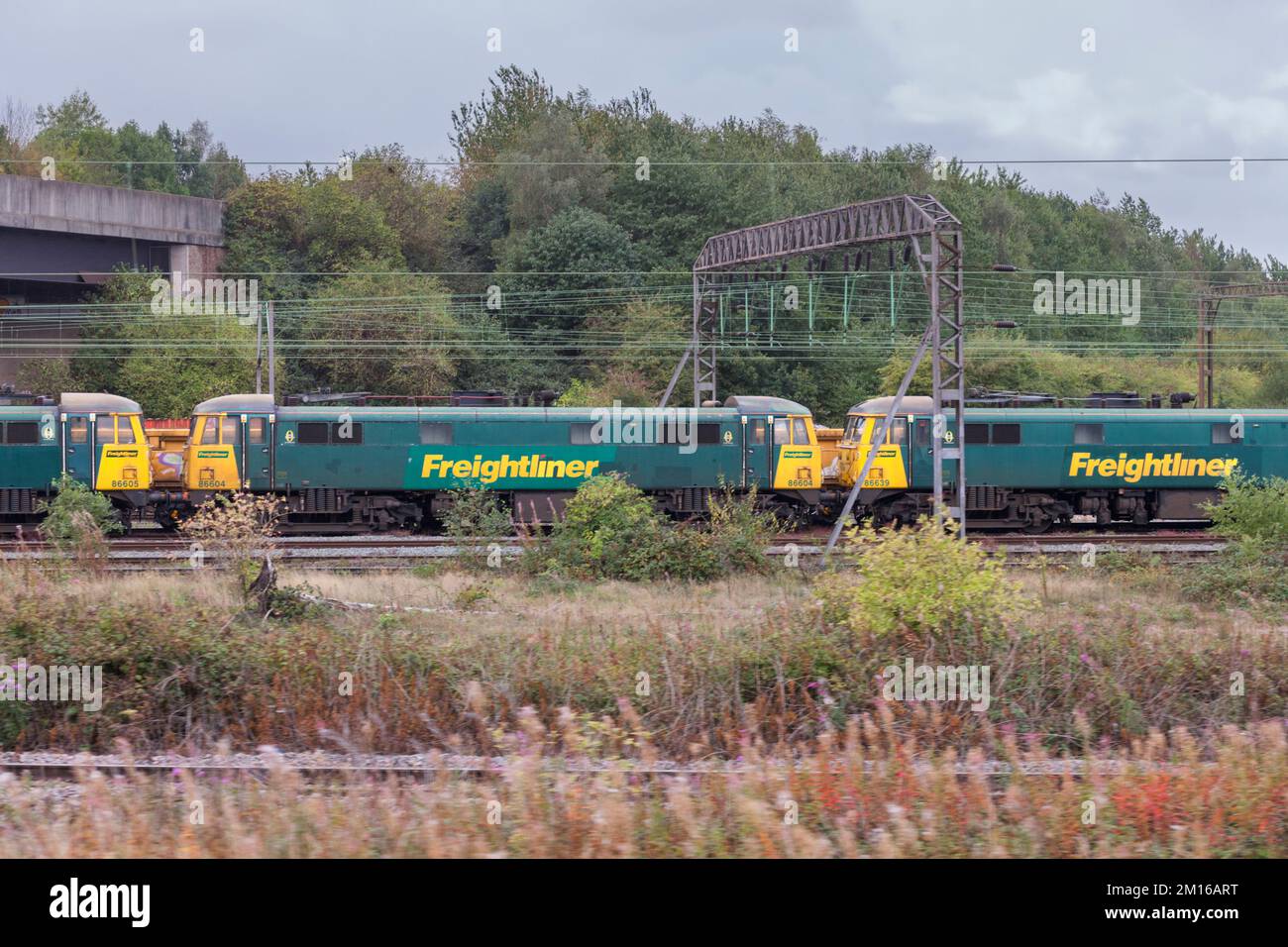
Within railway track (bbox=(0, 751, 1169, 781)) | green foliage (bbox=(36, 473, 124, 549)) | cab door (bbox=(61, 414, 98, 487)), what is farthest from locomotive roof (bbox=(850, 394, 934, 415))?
railway track (bbox=(0, 751, 1169, 781))

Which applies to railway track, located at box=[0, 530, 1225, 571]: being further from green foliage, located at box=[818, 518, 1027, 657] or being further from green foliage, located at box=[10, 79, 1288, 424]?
green foliage, located at box=[10, 79, 1288, 424]

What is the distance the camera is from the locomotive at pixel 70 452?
2820cm

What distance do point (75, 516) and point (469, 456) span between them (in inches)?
353

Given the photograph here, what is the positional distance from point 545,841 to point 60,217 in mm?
45748

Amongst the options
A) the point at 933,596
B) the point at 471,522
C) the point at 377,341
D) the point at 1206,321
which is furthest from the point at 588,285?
the point at 933,596

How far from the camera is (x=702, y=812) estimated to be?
8.20 meters

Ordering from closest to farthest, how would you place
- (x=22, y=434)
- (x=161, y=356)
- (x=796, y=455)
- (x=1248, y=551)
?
(x=1248, y=551)
(x=22, y=434)
(x=796, y=455)
(x=161, y=356)

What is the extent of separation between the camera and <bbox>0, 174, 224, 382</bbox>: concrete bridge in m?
45.4

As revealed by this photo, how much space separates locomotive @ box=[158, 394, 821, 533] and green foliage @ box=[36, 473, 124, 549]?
9.14 feet

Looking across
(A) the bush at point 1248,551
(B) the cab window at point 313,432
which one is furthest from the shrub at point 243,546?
(A) the bush at point 1248,551

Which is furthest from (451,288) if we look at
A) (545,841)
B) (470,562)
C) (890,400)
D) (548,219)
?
(545,841)

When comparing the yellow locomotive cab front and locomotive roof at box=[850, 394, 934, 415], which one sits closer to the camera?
the yellow locomotive cab front

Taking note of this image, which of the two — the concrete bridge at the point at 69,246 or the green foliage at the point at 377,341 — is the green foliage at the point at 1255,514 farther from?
the concrete bridge at the point at 69,246

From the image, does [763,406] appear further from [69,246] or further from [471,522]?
[69,246]
